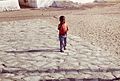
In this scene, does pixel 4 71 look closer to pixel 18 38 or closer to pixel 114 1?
pixel 18 38

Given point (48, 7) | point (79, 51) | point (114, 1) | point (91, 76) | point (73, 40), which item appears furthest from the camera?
point (114, 1)

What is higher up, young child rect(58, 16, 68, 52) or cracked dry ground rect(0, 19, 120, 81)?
young child rect(58, 16, 68, 52)

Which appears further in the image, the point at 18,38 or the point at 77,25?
the point at 77,25

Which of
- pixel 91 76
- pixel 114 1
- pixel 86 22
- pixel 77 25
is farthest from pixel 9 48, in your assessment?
pixel 114 1

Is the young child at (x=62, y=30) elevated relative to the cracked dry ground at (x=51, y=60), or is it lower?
elevated

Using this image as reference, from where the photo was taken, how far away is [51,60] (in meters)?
8.16

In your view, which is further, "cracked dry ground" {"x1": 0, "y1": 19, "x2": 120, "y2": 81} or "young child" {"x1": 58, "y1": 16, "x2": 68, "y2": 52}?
"young child" {"x1": 58, "y1": 16, "x2": 68, "y2": 52}

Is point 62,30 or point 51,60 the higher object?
point 62,30

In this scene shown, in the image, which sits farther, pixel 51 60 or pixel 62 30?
pixel 62 30

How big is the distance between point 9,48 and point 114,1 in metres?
17.4

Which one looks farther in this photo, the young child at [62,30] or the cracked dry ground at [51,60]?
the young child at [62,30]

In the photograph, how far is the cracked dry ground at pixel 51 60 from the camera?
23.5 feet

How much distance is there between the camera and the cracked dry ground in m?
7.18

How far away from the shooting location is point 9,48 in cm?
951
